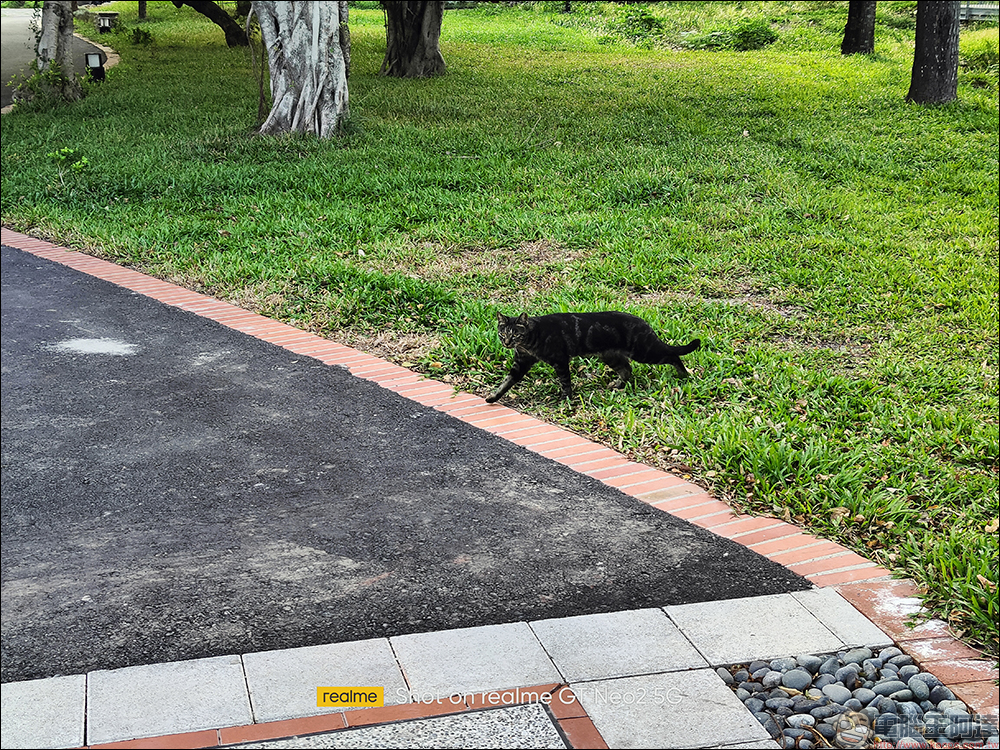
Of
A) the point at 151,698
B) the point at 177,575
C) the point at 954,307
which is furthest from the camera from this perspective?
the point at 954,307

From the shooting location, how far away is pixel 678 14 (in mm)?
25188

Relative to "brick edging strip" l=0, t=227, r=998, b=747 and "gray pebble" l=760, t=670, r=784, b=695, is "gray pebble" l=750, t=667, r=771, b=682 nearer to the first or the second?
"gray pebble" l=760, t=670, r=784, b=695

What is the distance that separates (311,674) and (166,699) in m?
0.44

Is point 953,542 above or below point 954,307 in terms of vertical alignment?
below

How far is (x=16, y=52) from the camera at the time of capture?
24453 mm

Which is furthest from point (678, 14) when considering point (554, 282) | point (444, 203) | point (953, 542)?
point (953, 542)

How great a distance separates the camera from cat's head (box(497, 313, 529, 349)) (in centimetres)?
509

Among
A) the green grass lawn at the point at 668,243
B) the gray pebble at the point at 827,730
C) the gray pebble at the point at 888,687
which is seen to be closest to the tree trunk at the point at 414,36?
the green grass lawn at the point at 668,243

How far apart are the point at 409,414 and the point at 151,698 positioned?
99.3 inches

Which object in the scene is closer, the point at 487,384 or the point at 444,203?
the point at 487,384

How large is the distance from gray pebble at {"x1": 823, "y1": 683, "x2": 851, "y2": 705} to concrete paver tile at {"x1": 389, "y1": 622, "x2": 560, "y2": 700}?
858mm

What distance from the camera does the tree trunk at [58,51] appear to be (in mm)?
13852

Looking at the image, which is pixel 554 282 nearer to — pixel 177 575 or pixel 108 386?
pixel 108 386

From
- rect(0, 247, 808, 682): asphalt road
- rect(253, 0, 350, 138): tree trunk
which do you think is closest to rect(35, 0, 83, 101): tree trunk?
rect(253, 0, 350, 138): tree trunk
